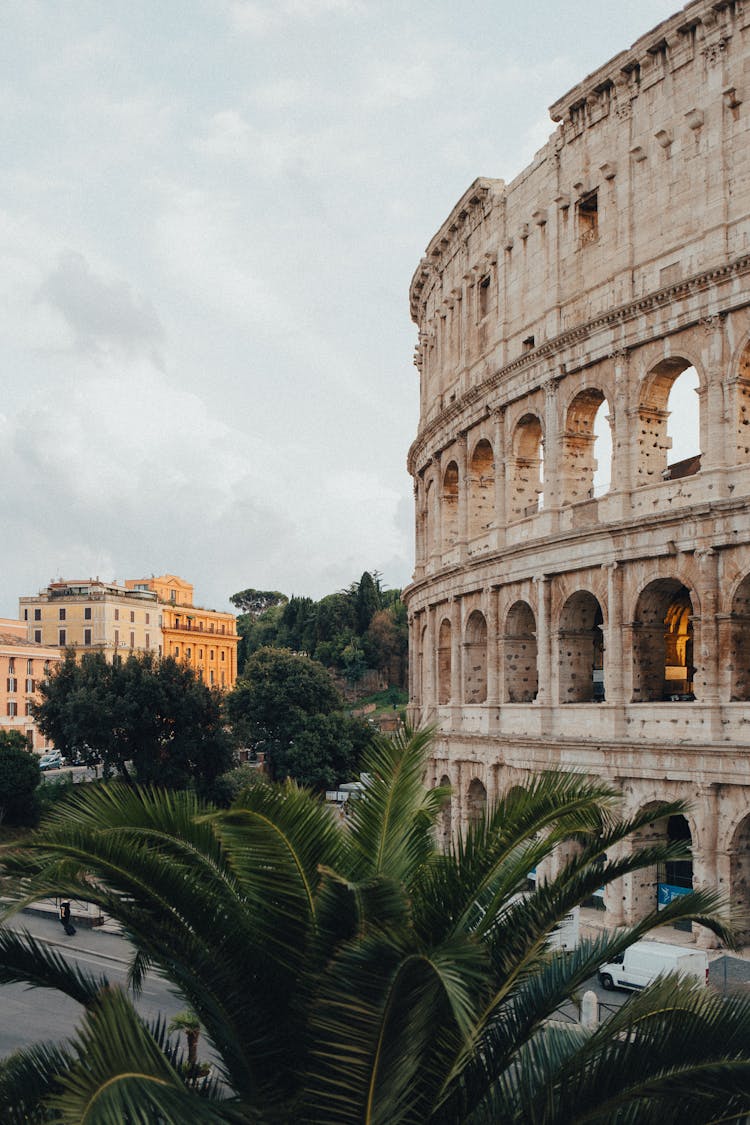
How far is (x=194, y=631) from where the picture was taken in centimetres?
10525

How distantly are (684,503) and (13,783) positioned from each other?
109 feet

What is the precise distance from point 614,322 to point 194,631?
270ft

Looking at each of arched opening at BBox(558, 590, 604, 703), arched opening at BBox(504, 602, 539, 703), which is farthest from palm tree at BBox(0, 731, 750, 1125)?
arched opening at BBox(504, 602, 539, 703)

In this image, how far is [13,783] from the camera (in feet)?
158

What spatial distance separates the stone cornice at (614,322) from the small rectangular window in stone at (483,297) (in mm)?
2536

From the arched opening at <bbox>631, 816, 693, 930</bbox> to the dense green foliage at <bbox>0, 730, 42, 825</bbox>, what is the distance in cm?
3057

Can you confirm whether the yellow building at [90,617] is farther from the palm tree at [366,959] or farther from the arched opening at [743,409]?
the palm tree at [366,959]

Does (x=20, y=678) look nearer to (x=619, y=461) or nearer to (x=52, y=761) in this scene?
(x=52, y=761)

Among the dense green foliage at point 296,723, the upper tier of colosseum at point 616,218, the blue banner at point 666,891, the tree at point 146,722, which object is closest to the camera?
the upper tier of colosseum at point 616,218

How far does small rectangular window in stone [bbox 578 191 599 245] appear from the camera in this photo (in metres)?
28.5

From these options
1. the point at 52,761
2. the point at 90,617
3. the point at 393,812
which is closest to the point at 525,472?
the point at 393,812

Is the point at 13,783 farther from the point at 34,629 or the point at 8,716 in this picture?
the point at 34,629

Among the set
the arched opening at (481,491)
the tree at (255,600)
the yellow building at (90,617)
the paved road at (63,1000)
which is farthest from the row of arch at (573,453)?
the tree at (255,600)

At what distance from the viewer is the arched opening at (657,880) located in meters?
25.2
